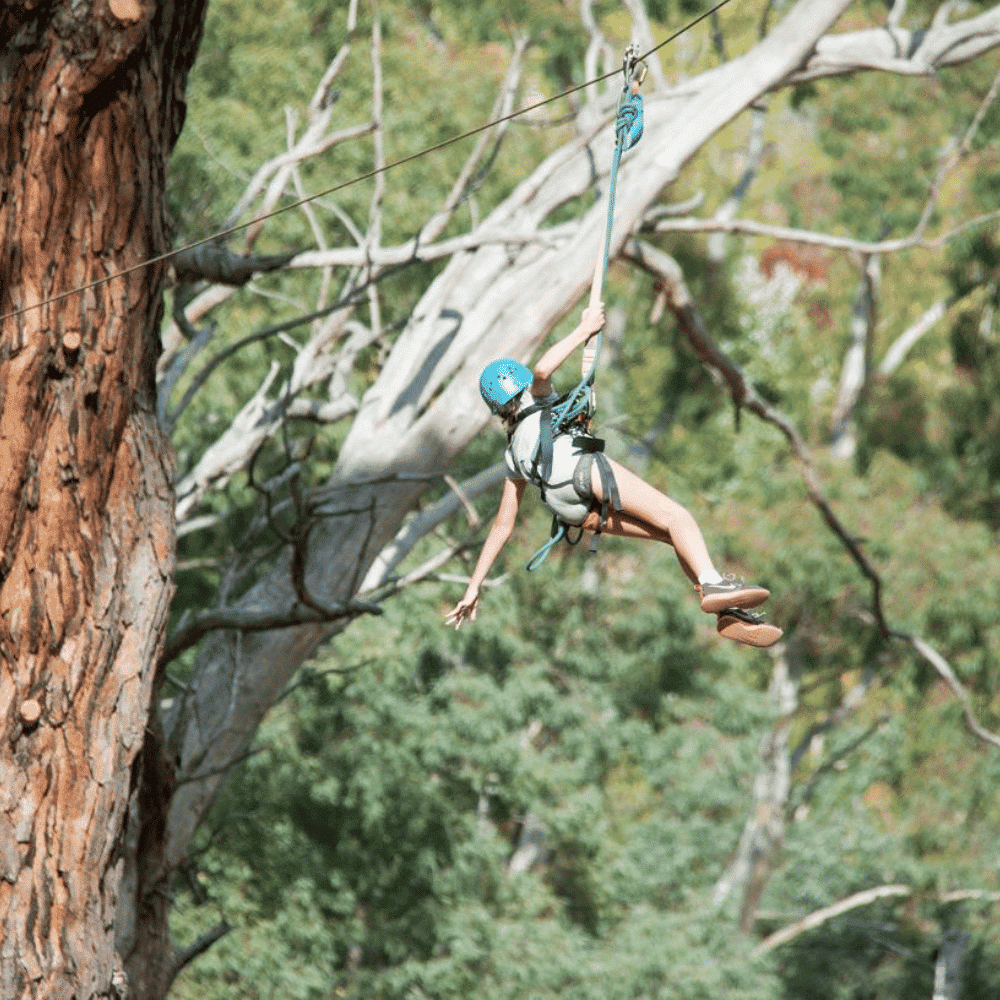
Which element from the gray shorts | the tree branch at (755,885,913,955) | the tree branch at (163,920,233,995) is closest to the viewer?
the gray shorts

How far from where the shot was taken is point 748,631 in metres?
3.71

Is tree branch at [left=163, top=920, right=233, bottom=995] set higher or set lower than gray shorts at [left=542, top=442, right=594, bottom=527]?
lower

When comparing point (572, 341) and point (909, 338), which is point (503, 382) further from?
point (909, 338)

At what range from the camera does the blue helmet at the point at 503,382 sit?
402 cm

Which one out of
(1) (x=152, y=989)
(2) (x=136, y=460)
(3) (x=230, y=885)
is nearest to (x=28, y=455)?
(2) (x=136, y=460)

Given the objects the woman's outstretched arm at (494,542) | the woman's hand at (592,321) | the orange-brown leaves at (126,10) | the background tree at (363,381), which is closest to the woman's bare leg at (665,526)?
the woman's outstretched arm at (494,542)

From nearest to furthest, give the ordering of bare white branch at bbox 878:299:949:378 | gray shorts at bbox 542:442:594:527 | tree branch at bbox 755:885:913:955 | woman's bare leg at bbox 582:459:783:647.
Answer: woman's bare leg at bbox 582:459:783:647
gray shorts at bbox 542:442:594:527
tree branch at bbox 755:885:913:955
bare white branch at bbox 878:299:949:378

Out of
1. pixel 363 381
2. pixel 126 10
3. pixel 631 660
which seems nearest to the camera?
pixel 126 10

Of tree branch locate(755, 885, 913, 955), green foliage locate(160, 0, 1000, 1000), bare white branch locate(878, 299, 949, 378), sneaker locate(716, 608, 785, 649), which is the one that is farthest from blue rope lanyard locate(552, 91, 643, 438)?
bare white branch locate(878, 299, 949, 378)

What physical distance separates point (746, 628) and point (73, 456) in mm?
1776

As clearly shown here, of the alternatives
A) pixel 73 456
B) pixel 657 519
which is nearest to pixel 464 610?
pixel 657 519

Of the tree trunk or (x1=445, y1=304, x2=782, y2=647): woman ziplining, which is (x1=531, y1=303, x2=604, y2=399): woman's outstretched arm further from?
the tree trunk

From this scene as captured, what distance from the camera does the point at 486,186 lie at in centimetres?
1711

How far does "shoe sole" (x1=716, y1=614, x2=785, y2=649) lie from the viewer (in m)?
3.67
